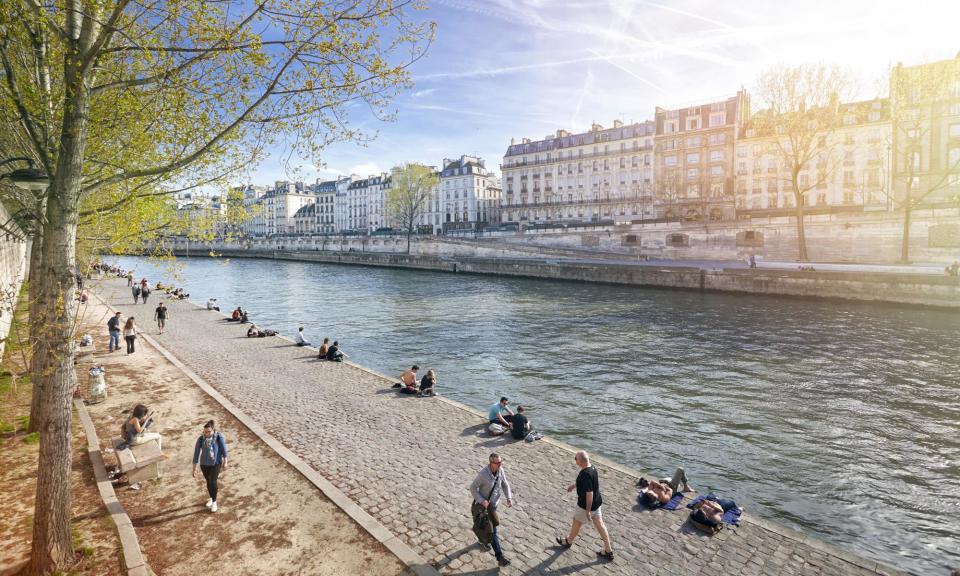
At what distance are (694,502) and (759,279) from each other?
34304 mm

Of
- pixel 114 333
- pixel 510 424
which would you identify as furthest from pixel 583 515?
pixel 114 333

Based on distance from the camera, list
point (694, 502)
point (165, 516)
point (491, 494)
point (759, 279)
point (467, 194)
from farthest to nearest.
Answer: point (467, 194)
point (759, 279)
point (694, 502)
point (165, 516)
point (491, 494)

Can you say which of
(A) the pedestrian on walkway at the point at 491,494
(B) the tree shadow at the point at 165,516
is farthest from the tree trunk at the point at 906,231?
(B) the tree shadow at the point at 165,516

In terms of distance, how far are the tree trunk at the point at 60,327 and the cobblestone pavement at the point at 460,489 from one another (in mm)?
3899

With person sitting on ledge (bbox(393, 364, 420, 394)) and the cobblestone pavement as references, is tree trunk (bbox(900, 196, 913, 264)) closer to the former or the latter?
the cobblestone pavement

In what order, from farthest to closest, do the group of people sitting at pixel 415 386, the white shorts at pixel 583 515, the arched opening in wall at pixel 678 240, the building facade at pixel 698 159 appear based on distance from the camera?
1. the building facade at pixel 698 159
2. the arched opening in wall at pixel 678 240
3. the group of people sitting at pixel 415 386
4. the white shorts at pixel 583 515

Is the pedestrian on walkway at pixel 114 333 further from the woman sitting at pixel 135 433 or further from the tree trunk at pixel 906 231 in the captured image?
the tree trunk at pixel 906 231

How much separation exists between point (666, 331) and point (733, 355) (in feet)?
16.6

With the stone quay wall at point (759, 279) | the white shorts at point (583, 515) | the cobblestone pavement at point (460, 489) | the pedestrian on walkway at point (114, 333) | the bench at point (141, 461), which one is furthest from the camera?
the stone quay wall at point (759, 279)

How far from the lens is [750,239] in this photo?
52.2 metres

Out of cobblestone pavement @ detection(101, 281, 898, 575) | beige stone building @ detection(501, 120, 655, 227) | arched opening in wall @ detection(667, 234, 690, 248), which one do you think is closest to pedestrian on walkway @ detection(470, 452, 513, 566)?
cobblestone pavement @ detection(101, 281, 898, 575)

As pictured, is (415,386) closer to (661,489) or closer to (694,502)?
(661,489)

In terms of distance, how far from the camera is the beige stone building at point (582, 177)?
81.8 m

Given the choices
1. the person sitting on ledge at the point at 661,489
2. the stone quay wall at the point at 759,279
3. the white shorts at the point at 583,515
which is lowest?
the person sitting on ledge at the point at 661,489
